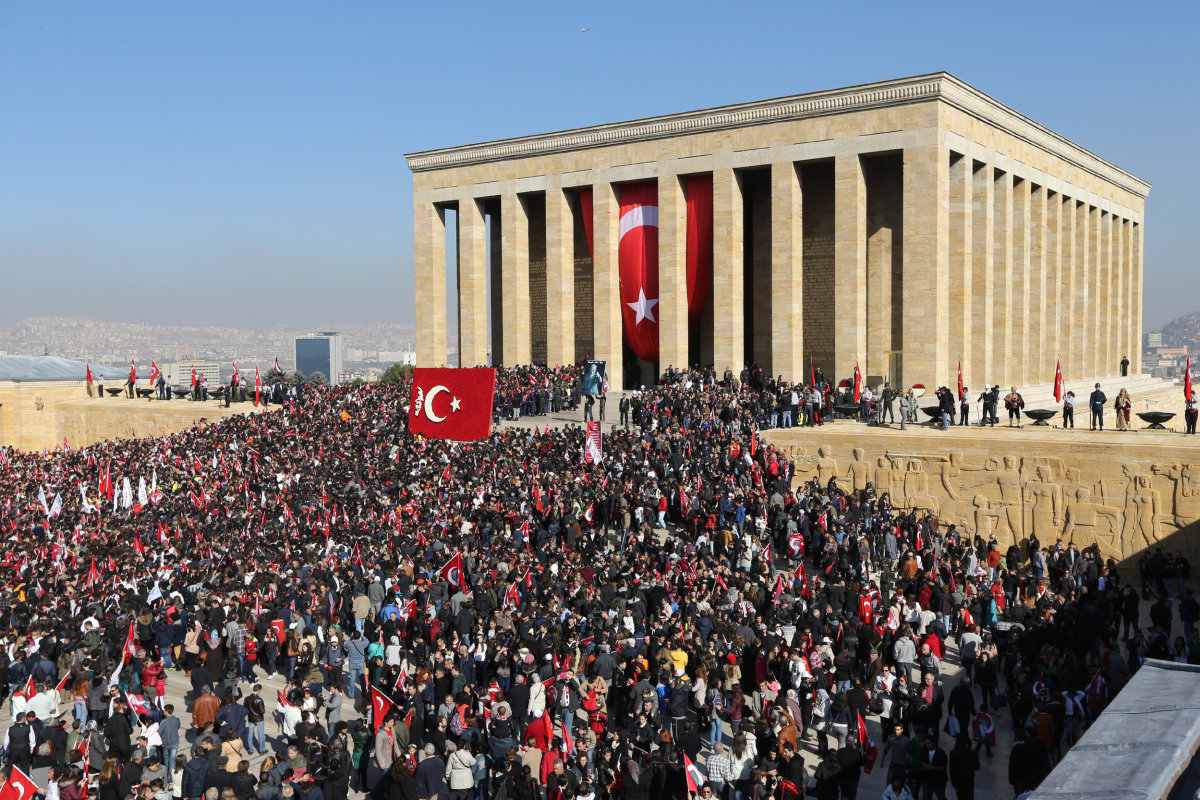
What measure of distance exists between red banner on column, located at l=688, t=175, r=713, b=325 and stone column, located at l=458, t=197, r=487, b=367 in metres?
9.92

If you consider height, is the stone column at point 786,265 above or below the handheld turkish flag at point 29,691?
above

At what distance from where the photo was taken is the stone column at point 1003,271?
1460 inches

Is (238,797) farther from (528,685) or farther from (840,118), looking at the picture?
(840,118)

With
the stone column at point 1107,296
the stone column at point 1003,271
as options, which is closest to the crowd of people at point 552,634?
the stone column at point 1003,271

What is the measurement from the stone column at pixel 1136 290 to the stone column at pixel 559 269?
2916 centimetres

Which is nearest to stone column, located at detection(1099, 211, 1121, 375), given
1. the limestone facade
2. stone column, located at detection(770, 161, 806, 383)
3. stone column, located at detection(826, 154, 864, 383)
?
the limestone facade

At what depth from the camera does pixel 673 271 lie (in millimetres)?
37938

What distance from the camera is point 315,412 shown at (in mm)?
34062

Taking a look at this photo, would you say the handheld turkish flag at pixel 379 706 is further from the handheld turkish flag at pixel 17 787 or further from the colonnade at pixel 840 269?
the colonnade at pixel 840 269

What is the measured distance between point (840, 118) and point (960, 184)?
14.4 feet

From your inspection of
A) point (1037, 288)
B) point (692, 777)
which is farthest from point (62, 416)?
point (692, 777)

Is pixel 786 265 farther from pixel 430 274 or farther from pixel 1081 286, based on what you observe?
pixel 1081 286

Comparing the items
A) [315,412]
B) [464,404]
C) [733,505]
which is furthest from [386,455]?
[733,505]

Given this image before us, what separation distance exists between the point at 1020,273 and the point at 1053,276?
537 centimetres
